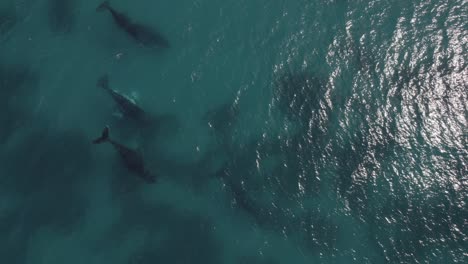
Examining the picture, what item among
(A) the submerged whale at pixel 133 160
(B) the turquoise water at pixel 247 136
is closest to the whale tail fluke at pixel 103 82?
(B) the turquoise water at pixel 247 136

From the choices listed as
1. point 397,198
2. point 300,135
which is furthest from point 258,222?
point 397,198

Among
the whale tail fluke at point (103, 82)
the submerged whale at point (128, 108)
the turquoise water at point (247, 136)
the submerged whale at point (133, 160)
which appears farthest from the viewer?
the whale tail fluke at point (103, 82)

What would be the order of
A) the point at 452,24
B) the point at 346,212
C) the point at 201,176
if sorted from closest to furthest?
the point at 346,212
the point at 201,176
the point at 452,24

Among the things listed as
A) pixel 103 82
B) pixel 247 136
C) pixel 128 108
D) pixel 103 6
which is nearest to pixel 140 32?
pixel 103 6

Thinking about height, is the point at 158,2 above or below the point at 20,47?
above

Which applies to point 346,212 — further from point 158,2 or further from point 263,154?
point 158,2

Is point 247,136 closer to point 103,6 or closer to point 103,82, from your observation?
point 103,82

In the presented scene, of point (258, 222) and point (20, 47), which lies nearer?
point (258, 222)

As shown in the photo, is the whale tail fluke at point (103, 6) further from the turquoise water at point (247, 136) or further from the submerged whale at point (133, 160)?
the submerged whale at point (133, 160)
